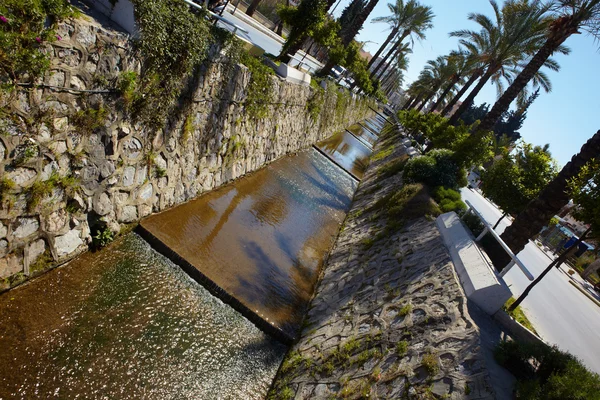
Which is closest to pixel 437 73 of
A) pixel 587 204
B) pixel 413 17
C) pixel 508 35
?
pixel 413 17

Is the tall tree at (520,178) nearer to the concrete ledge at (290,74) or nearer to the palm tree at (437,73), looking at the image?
the concrete ledge at (290,74)

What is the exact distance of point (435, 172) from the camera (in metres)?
11.1

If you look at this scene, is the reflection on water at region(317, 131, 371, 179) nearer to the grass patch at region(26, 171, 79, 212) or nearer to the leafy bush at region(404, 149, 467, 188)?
the leafy bush at region(404, 149, 467, 188)

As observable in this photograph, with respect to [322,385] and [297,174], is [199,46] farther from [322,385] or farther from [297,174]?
[297,174]

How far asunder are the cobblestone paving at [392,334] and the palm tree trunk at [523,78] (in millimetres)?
8738

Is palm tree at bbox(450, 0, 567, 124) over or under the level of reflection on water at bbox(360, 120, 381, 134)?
over

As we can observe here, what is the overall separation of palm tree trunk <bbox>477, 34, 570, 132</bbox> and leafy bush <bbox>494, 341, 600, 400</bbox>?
11.5 metres

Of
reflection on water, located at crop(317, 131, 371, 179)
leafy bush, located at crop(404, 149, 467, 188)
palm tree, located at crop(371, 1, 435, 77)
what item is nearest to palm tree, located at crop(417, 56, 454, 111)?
palm tree, located at crop(371, 1, 435, 77)

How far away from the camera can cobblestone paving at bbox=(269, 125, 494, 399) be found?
3.89m

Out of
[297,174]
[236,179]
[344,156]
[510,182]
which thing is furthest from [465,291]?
[344,156]

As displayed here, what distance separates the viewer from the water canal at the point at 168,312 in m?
3.72

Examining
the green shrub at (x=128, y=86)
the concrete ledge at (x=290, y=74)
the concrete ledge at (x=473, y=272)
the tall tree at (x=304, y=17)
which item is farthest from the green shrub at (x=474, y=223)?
the tall tree at (x=304, y=17)

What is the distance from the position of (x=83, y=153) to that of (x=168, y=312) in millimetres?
2481

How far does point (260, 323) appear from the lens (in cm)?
543
